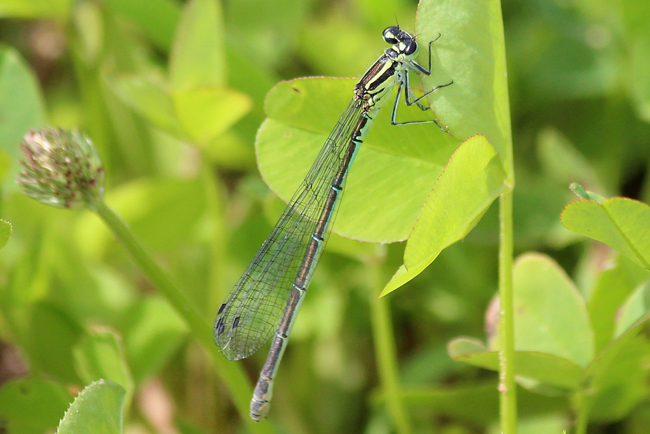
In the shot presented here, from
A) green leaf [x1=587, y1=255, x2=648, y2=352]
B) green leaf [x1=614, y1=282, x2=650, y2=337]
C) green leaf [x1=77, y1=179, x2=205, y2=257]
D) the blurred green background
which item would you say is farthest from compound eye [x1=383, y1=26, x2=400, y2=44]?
green leaf [x1=614, y1=282, x2=650, y2=337]

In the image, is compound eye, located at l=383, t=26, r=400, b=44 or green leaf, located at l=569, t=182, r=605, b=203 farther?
compound eye, located at l=383, t=26, r=400, b=44

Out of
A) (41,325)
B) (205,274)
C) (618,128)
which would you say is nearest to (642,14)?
(618,128)

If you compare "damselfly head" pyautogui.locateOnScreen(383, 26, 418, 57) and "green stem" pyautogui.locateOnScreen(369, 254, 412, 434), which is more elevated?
"damselfly head" pyautogui.locateOnScreen(383, 26, 418, 57)

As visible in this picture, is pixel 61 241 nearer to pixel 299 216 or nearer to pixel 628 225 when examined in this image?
pixel 299 216

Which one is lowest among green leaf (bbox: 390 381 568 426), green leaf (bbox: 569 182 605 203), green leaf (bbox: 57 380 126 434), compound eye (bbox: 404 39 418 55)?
green leaf (bbox: 390 381 568 426)

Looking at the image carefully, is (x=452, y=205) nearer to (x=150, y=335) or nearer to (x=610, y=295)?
(x=610, y=295)

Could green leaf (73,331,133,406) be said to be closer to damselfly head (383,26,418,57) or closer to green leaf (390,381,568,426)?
green leaf (390,381,568,426)

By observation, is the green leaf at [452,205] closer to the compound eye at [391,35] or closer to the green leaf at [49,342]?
the compound eye at [391,35]
